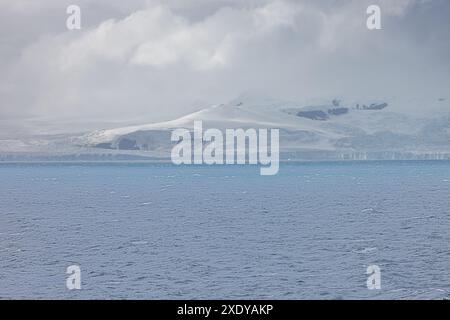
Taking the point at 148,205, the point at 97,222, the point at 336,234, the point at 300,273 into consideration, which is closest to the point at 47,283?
the point at 300,273

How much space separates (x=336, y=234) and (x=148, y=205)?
6164 cm

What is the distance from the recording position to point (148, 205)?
13450 cm

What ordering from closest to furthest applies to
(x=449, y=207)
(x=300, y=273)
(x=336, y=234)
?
(x=300, y=273) < (x=336, y=234) < (x=449, y=207)

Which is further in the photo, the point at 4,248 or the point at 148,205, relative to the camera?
the point at 148,205

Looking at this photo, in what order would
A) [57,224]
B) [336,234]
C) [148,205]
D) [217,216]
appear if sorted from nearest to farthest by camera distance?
[336,234] → [57,224] → [217,216] → [148,205]

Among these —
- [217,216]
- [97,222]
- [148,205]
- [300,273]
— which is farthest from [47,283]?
[148,205]

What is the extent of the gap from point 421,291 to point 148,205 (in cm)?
9473

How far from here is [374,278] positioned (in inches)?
1890
